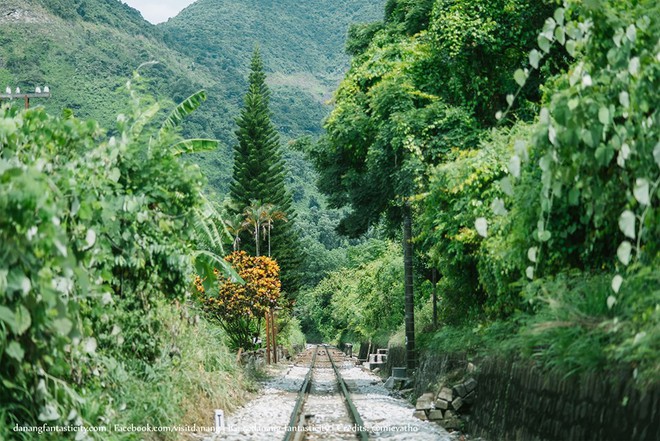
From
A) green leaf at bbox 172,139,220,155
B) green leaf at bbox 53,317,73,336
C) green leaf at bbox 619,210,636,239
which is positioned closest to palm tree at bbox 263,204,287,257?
green leaf at bbox 172,139,220,155

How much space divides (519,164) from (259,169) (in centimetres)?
4477

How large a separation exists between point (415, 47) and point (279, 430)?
455 inches

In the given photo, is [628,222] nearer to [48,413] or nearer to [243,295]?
[48,413]

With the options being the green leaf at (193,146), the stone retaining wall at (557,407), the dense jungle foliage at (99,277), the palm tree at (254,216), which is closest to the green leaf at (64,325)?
the dense jungle foliage at (99,277)

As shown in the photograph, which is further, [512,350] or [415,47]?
[415,47]

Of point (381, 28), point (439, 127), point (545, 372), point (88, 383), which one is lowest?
point (88, 383)

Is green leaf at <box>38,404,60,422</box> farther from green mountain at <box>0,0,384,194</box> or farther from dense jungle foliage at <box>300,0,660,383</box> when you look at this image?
green mountain at <box>0,0,384,194</box>

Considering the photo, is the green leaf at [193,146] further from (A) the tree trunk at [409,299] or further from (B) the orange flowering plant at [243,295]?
(B) the orange flowering plant at [243,295]

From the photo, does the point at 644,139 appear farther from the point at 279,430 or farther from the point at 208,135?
the point at 208,135

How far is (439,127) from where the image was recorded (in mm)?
18391

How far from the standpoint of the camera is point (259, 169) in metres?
49.7

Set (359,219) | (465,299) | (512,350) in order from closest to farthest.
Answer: (512,350)
(465,299)
(359,219)

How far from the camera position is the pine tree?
4928cm

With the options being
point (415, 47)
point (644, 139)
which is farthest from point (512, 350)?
point (415, 47)
